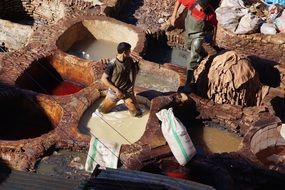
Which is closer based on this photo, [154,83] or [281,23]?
[154,83]

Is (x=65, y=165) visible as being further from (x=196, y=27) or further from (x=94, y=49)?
(x=94, y=49)

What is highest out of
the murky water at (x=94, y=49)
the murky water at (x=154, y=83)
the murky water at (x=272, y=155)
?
the murky water at (x=94, y=49)

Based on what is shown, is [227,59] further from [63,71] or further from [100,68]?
[63,71]

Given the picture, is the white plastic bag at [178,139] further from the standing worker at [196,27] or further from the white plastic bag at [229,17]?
the white plastic bag at [229,17]

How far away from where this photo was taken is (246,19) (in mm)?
11812

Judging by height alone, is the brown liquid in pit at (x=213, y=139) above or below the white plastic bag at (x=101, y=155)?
below

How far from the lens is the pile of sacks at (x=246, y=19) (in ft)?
38.9

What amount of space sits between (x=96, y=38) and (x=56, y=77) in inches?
65.6

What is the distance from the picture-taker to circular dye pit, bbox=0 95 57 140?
10047mm

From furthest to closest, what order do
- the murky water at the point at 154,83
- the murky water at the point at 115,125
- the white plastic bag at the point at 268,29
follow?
the white plastic bag at the point at 268,29 < the murky water at the point at 154,83 < the murky water at the point at 115,125

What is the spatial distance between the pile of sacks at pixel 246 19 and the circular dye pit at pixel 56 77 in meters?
3.30

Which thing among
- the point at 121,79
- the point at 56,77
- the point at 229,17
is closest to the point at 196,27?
the point at 121,79

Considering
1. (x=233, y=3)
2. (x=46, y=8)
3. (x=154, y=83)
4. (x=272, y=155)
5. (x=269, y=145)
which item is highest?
(x=233, y=3)

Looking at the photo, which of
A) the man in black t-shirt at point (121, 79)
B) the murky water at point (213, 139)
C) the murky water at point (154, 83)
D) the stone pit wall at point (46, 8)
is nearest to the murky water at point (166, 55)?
the murky water at point (154, 83)
